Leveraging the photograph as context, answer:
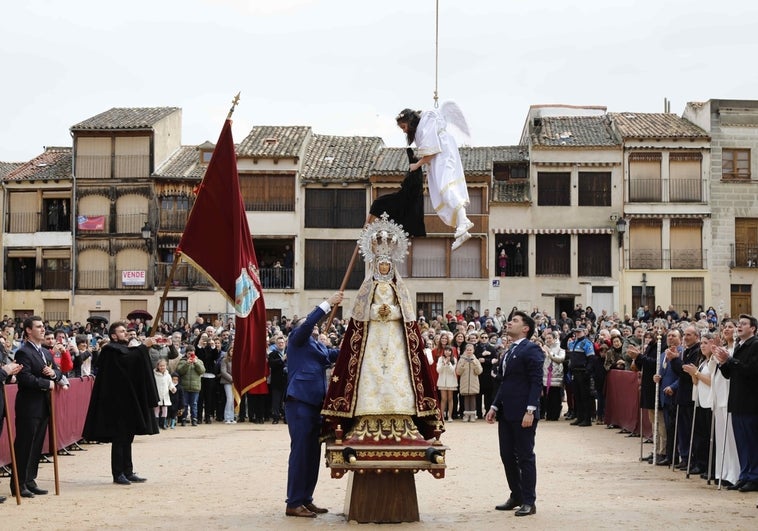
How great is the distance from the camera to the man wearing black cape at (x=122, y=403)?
561 inches

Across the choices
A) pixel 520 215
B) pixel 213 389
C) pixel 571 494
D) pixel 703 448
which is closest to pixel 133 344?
pixel 571 494

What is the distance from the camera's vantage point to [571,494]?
13.4 meters

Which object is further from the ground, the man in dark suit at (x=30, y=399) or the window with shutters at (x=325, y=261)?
the window with shutters at (x=325, y=261)

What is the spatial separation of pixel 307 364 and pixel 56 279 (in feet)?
142

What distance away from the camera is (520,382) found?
1199cm

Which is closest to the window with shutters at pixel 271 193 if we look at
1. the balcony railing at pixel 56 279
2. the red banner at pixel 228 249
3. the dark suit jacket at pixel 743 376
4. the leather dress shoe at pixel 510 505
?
the balcony railing at pixel 56 279

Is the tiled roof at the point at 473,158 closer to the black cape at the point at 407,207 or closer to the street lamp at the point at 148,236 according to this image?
the street lamp at the point at 148,236

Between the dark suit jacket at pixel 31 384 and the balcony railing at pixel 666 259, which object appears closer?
the dark suit jacket at pixel 31 384

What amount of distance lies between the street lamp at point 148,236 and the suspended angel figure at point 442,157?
40.2m

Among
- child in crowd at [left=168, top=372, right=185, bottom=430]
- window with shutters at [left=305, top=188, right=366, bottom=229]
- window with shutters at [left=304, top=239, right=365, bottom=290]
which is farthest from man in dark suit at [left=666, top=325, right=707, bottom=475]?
window with shutters at [left=305, top=188, right=366, bottom=229]

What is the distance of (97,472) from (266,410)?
35.1ft

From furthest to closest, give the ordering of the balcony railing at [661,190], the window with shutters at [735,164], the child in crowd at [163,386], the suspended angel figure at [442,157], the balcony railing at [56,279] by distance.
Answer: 1. the balcony railing at [56,279]
2. the window with shutters at [735,164]
3. the balcony railing at [661,190]
4. the child in crowd at [163,386]
5. the suspended angel figure at [442,157]

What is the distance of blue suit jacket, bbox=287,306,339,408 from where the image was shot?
11.6 meters

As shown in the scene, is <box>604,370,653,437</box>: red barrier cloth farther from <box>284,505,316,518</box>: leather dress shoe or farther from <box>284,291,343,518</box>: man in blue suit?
<box>284,505,316,518</box>: leather dress shoe
